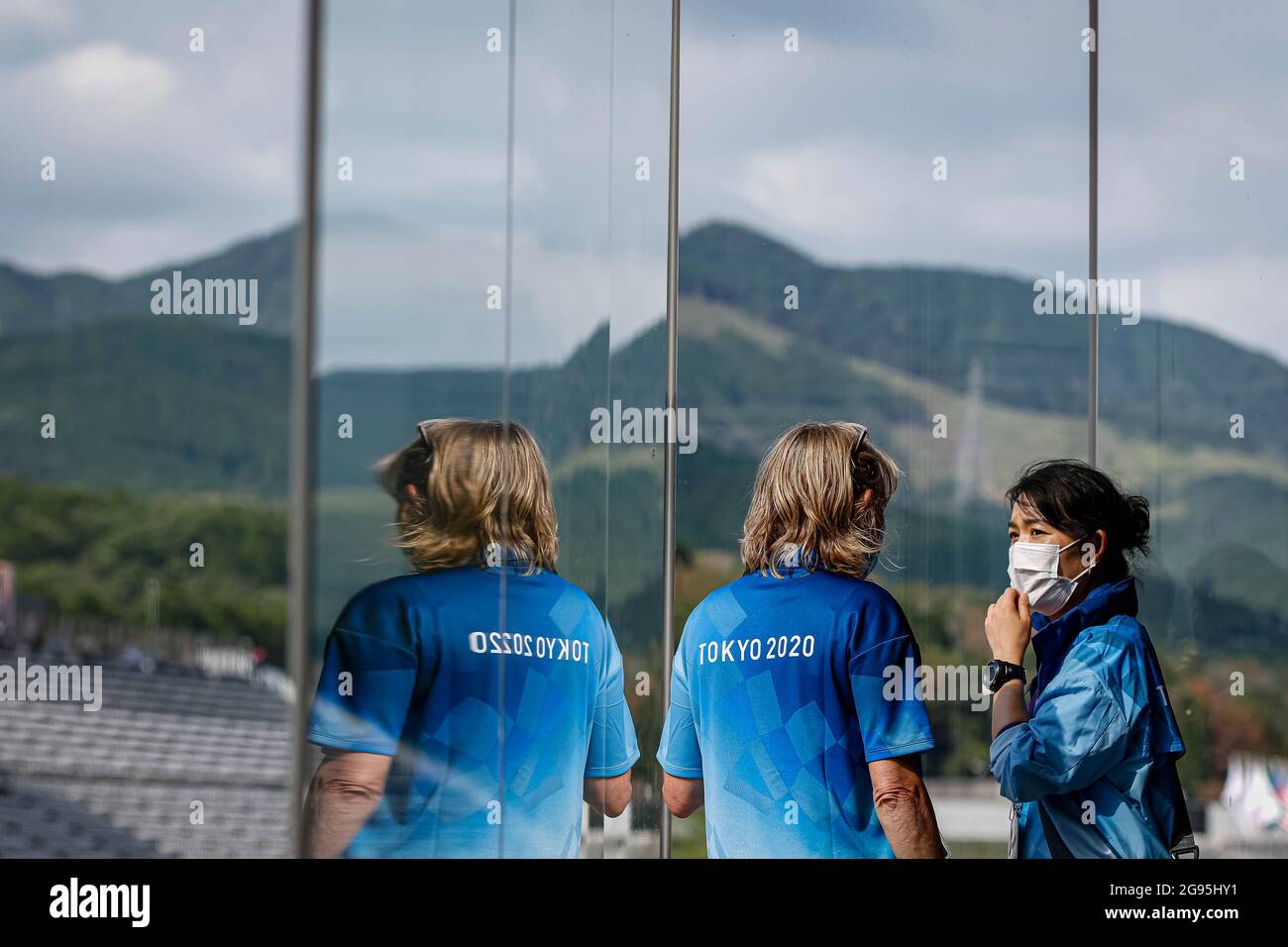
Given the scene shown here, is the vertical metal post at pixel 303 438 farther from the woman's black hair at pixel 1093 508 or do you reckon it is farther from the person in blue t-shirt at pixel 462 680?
the woman's black hair at pixel 1093 508

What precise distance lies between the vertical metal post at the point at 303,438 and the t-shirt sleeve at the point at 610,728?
0.73 metres

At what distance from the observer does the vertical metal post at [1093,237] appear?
4066 mm

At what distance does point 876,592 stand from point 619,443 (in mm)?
874

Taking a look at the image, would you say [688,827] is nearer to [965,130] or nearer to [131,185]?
[131,185]

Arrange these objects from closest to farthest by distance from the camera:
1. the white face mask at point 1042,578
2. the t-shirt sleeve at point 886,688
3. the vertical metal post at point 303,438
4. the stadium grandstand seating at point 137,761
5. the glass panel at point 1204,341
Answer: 1. the vertical metal post at point 303,438
2. the t-shirt sleeve at point 886,688
3. the white face mask at point 1042,578
4. the stadium grandstand seating at point 137,761
5. the glass panel at point 1204,341

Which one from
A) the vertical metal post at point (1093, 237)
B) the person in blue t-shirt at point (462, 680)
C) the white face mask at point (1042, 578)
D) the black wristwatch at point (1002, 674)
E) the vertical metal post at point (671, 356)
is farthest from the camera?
the vertical metal post at point (1093, 237)

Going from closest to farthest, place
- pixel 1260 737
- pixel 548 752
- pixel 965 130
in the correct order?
1. pixel 548 752
2. pixel 965 130
3. pixel 1260 737

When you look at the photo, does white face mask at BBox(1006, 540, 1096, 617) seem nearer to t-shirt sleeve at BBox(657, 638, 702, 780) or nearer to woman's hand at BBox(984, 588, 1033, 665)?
woman's hand at BBox(984, 588, 1033, 665)

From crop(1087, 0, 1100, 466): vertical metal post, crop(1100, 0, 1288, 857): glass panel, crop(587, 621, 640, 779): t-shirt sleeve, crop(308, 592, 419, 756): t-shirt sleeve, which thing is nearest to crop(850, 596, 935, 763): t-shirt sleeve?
crop(587, 621, 640, 779): t-shirt sleeve

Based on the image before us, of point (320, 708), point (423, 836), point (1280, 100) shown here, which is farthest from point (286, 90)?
point (1280, 100)

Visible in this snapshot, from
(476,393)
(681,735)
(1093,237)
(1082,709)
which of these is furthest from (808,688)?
(1093,237)

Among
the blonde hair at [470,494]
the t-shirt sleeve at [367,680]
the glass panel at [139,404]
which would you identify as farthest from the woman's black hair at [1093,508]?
the glass panel at [139,404]

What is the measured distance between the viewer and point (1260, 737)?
5641 mm

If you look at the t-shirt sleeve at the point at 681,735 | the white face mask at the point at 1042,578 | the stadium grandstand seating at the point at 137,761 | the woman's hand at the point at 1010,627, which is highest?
the white face mask at the point at 1042,578
